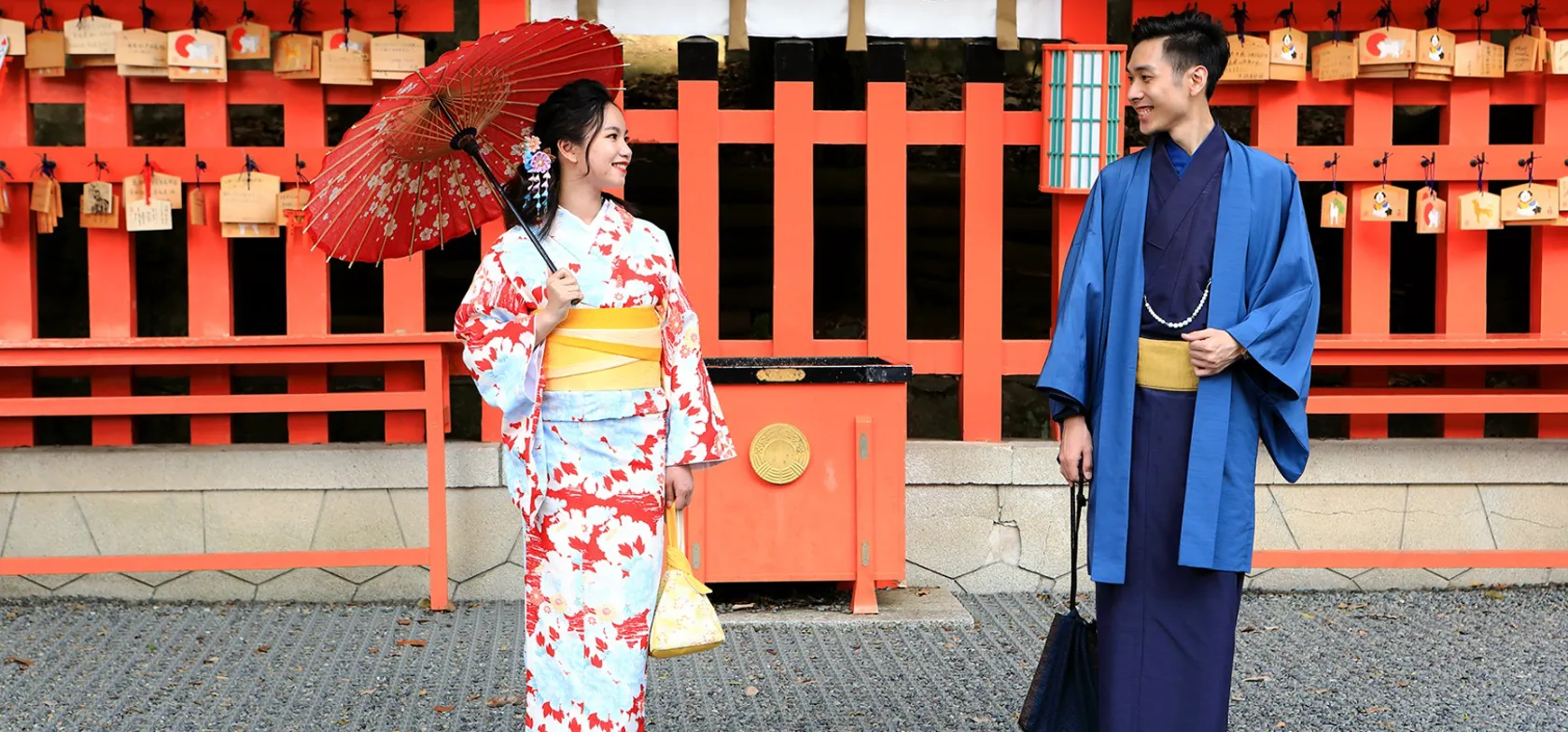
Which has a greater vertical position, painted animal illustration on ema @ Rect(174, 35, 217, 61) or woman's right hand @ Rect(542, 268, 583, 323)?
painted animal illustration on ema @ Rect(174, 35, 217, 61)

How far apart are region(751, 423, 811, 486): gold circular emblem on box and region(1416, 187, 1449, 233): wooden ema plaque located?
2.94 meters

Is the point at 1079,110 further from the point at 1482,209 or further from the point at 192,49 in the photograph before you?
the point at 192,49

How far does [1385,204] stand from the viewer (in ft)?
22.2

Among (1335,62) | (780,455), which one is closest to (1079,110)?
(1335,62)

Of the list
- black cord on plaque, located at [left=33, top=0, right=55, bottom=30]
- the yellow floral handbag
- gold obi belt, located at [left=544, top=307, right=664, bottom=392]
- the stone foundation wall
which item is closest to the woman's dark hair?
gold obi belt, located at [left=544, top=307, right=664, bottom=392]

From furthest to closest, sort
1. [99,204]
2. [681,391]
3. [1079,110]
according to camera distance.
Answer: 1. [1079,110]
2. [99,204]
3. [681,391]

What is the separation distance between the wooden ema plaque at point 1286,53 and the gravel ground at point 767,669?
7.72 feet

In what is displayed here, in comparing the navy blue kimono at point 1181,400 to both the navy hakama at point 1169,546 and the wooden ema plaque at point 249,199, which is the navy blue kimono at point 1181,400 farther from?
the wooden ema plaque at point 249,199

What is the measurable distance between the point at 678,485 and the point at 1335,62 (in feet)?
13.4

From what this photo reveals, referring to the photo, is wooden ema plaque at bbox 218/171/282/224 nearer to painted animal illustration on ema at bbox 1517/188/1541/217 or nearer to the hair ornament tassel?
the hair ornament tassel

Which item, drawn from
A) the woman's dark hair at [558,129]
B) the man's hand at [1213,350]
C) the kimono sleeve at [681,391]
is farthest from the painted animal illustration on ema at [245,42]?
the man's hand at [1213,350]

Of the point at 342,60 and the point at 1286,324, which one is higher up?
the point at 342,60

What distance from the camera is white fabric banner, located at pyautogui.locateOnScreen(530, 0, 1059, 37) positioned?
6816 mm

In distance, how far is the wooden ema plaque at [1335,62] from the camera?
22.1ft
